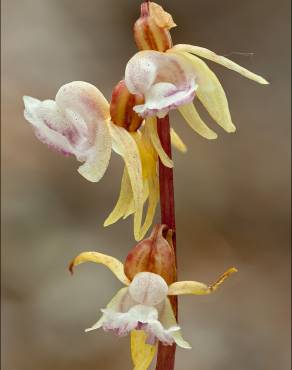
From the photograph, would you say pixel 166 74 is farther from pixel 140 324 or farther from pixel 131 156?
pixel 140 324

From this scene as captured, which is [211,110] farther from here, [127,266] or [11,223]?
[11,223]

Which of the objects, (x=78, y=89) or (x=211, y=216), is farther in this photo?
(x=211, y=216)

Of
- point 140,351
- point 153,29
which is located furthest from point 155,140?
point 140,351

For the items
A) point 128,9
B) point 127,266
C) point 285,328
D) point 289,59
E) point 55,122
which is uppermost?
point 128,9

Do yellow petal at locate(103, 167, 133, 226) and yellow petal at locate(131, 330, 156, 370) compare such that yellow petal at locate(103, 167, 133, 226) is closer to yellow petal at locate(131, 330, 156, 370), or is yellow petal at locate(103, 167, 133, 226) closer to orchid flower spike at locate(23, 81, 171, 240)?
orchid flower spike at locate(23, 81, 171, 240)

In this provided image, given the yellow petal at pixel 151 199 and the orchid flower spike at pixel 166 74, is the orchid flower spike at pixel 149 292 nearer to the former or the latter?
the yellow petal at pixel 151 199

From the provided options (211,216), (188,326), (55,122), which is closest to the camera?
(55,122)

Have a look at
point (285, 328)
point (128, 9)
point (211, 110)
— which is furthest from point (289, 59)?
point (211, 110)

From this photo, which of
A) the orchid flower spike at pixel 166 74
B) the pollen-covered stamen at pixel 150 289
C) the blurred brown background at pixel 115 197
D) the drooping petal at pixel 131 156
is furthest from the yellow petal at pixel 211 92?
the blurred brown background at pixel 115 197
